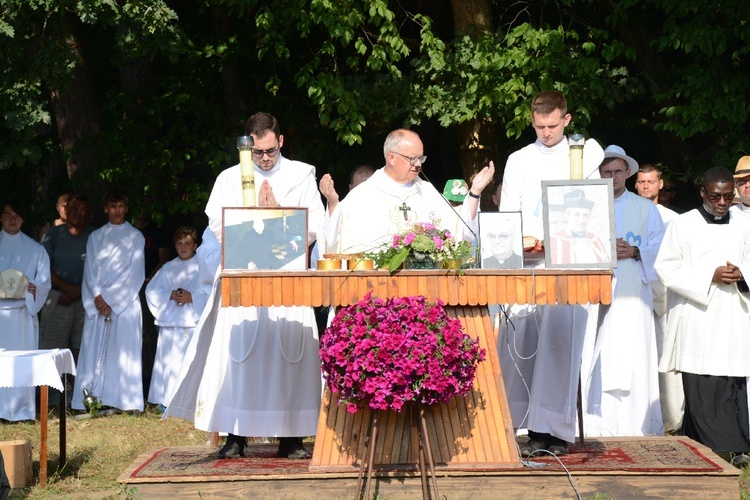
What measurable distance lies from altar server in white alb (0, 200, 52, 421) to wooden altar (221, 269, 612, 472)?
5.87m

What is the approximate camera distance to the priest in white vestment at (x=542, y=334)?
8406mm

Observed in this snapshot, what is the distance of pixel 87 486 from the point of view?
8.75m

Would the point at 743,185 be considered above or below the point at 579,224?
above

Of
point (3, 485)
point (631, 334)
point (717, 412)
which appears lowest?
point (3, 485)

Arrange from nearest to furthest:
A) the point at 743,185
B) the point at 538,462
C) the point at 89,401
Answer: the point at 538,462
the point at 743,185
the point at 89,401

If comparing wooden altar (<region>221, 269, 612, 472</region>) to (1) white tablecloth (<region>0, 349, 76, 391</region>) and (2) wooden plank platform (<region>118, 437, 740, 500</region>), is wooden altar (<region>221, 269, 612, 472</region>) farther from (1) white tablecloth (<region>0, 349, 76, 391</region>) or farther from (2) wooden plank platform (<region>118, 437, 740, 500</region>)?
(1) white tablecloth (<region>0, 349, 76, 391</region>)

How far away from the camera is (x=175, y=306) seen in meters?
13.6

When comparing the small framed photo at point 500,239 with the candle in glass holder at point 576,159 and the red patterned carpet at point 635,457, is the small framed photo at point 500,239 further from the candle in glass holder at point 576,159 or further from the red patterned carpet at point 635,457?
the red patterned carpet at point 635,457

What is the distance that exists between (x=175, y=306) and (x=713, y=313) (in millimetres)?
6272

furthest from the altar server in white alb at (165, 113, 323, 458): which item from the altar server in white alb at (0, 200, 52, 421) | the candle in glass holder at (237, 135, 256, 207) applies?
the altar server in white alb at (0, 200, 52, 421)

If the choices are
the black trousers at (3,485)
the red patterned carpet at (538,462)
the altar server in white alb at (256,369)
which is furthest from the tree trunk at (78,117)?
the black trousers at (3,485)

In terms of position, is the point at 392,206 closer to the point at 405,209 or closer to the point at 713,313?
the point at 405,209

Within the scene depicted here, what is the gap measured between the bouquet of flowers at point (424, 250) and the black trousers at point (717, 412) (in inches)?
110

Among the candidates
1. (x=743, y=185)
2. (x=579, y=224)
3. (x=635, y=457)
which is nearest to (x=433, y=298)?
(x=579, y=224)
